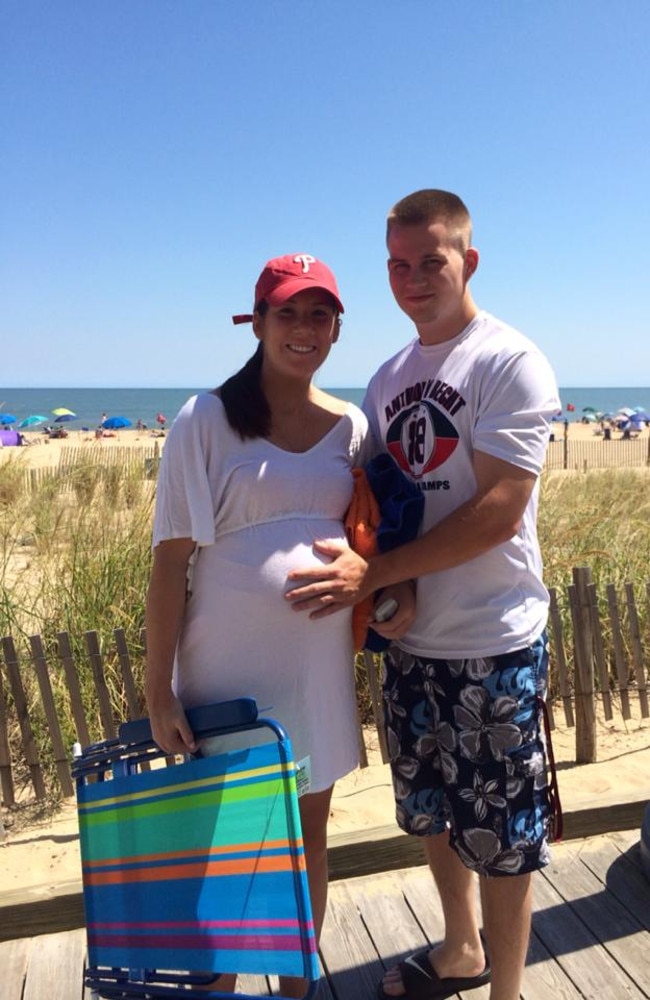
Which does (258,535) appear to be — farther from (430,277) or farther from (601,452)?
(601,452)

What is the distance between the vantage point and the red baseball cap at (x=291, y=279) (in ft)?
6.52

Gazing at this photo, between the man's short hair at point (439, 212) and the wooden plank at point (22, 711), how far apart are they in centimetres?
248

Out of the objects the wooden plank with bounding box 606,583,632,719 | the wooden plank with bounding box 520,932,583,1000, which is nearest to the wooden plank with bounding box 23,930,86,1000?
the wooden plank with bounding box 520,932,583,1000

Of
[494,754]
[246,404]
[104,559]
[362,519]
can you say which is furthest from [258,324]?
[104,559]

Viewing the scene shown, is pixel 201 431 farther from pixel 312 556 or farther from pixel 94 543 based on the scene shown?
pixel 94 543

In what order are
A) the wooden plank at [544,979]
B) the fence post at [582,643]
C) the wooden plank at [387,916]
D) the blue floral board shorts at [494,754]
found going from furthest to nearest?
the fence post at [582,643]
the wooden plank at [387,916]
the wooden plank at [544,979]
the blue floral board shorts at [494,754]

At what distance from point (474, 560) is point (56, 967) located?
1864 mm

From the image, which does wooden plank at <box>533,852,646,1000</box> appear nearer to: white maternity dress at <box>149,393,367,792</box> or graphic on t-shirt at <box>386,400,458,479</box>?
white maternity dress at <box>149,393,367,792</box>

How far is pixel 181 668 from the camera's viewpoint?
2.08 meters

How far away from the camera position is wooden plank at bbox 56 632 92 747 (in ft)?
11.5

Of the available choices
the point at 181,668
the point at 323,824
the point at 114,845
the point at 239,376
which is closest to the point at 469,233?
the point at 239,376

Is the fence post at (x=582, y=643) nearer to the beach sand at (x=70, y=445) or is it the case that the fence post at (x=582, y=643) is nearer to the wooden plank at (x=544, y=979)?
the wooden plank at (x=544, y=979)

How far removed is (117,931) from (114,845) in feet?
0.64

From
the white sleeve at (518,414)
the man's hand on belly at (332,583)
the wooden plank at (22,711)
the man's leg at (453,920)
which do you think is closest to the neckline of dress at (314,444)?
the man's hand on belly at (332,583)
